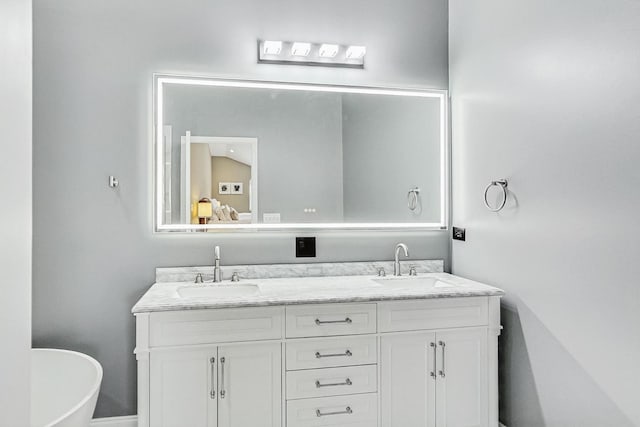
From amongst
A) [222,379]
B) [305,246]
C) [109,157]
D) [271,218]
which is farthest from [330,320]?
[109,157]

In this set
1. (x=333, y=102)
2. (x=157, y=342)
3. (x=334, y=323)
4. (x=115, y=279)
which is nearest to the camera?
(x=157, y=342)

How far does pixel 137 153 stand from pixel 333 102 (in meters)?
1.14

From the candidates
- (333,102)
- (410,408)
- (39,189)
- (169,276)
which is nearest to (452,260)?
(410,408)

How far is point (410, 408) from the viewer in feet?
6.65

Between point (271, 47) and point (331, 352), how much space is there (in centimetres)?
167

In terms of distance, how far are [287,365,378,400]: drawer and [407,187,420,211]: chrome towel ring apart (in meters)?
1.06

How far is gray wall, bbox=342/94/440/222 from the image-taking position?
259cm

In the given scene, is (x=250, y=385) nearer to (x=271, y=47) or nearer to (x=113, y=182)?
(x=113, y=182)

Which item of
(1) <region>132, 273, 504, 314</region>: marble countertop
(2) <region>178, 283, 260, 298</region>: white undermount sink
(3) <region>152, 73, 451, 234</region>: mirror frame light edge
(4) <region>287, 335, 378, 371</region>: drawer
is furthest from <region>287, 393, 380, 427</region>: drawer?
(3) <region>152, 73, 451, 234</region>: mirror frame light edge

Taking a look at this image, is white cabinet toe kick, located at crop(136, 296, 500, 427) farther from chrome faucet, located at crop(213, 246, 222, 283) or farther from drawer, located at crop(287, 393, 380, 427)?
chrome faucet, located at crop(213, 246, 222, 283)

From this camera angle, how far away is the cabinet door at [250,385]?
1.86 m

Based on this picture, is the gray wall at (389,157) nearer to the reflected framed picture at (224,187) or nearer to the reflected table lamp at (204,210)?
the reflected framed picture at (224,187)

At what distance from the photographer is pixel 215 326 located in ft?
6.08

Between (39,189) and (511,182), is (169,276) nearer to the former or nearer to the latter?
(39,189)
